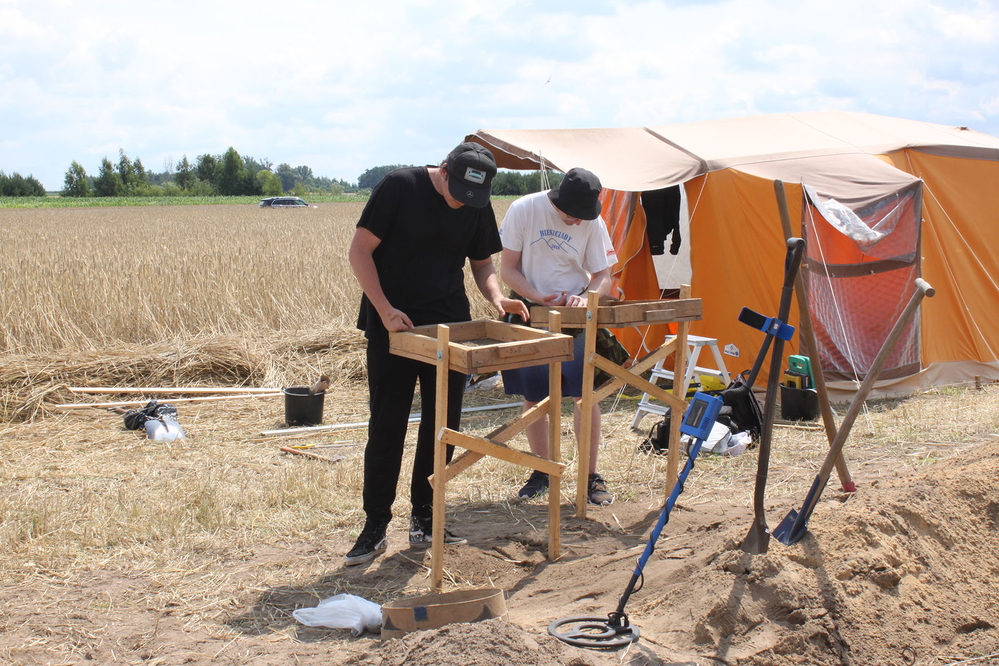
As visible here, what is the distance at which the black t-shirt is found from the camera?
3205 mm

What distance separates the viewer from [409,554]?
3.54 metres

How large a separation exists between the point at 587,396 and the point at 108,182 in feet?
221

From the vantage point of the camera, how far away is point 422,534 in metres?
3.61

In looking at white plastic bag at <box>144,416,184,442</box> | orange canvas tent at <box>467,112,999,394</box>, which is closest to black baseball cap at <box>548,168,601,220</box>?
orange canvas tent at <box>467,112,999,394</box>

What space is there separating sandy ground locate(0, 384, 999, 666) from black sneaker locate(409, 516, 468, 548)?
2.3 inches

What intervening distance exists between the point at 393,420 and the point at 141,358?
446 centimetres

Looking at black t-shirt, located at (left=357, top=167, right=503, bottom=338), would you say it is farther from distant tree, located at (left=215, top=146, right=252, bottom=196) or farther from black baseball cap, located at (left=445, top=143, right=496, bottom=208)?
distant tree, located at (left=215, top=146, right=252, bottom=196)

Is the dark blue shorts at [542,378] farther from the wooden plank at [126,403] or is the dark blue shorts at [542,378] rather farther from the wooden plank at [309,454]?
the wooden plank at [126,403]

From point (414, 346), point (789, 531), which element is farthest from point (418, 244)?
point (789, 531)

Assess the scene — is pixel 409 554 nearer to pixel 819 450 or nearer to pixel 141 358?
pixel 819 450

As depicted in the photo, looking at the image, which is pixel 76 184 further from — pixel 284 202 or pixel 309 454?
pixel 309 454

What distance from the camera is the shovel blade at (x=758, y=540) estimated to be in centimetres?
284

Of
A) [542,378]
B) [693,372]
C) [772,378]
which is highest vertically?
[772,378]

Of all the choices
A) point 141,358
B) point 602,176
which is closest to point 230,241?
point 141,358
